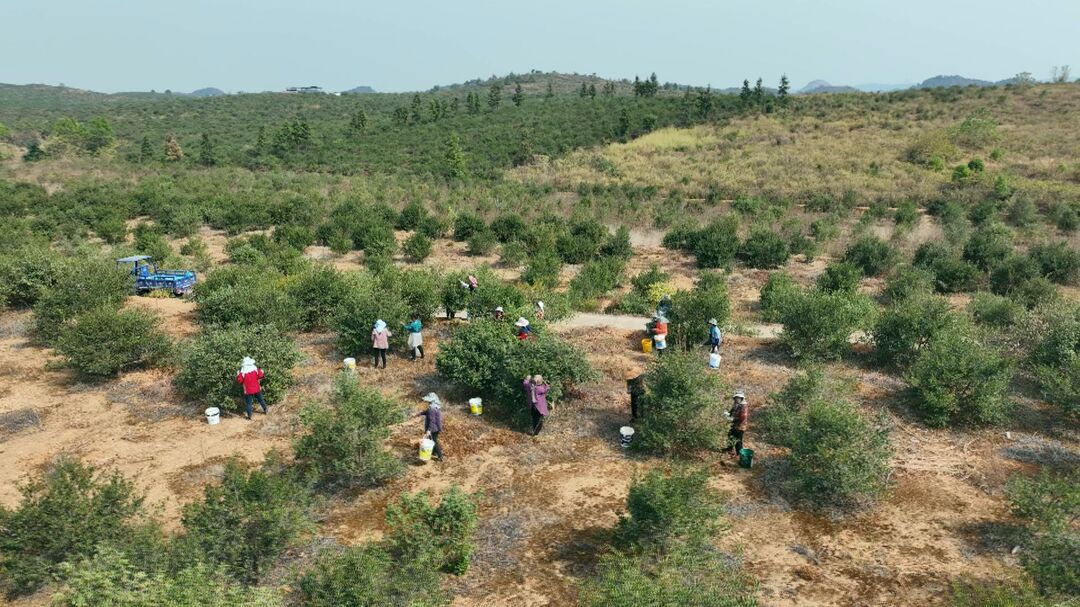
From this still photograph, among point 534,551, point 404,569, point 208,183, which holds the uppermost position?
point 208,183

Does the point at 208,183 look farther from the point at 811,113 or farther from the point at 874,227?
the point at 811,113

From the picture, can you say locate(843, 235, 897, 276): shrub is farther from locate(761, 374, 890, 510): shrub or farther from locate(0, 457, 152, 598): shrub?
locate(0, 457, 152, 598): shrub

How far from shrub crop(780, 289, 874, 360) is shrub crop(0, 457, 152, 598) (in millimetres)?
12175

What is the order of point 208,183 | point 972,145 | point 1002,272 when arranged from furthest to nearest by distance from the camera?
point 972,145
point 208,183
point 1002,272

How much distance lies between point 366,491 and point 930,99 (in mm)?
69322

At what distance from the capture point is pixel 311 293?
15.6m

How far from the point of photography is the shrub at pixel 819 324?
43.5 ft

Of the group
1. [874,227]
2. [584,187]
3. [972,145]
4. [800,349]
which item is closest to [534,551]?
[800,349]

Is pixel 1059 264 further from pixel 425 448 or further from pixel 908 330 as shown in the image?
pixel 425 448

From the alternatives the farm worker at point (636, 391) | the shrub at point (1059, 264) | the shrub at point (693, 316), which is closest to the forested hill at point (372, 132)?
the shrub at point (693, 316)

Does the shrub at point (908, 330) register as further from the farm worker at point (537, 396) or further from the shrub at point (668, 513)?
the shrub at point (668, 513)

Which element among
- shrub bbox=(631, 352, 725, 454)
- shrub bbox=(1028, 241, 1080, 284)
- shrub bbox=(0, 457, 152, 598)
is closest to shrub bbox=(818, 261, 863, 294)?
shrub bbox=(1028, 241, 1080, 284)

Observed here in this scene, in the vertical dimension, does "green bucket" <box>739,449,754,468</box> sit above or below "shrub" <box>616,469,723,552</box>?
below

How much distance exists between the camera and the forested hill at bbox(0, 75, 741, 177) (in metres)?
54.6
